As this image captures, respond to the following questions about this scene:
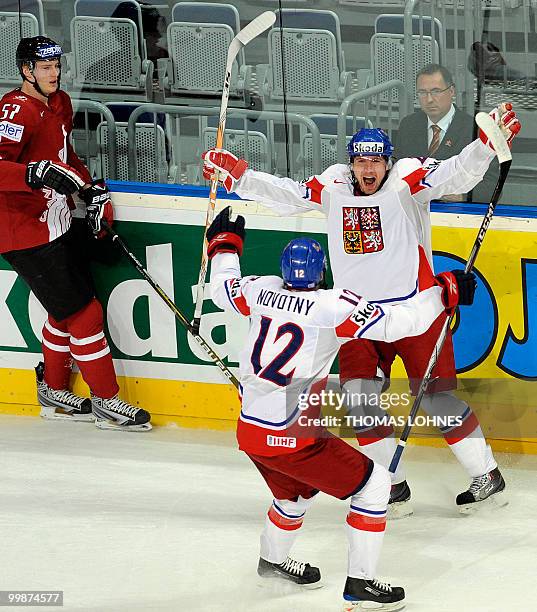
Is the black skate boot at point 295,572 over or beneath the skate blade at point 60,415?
over

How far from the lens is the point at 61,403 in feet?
17.7

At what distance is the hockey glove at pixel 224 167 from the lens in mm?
4480

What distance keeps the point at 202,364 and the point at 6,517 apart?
1.09m

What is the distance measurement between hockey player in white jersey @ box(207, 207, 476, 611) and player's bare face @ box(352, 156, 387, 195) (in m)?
0.61

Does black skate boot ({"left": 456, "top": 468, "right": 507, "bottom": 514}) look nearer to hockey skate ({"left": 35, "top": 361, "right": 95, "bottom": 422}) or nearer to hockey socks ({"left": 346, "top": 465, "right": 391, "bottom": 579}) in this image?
hockey socks ({"left": 346, "top": 465, "right": 391, "bottom": 579})

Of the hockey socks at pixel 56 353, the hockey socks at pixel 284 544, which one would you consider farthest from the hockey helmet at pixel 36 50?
the hockey socks at pixel 284 544

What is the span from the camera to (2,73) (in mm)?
5441

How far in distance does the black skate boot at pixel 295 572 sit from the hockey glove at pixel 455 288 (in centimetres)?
89

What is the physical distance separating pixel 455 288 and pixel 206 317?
1563 mm

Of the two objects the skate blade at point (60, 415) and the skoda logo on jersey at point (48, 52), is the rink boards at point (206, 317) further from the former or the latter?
the skoda logo on jersey at point (48, 52)

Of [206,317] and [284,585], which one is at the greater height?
[206,317]

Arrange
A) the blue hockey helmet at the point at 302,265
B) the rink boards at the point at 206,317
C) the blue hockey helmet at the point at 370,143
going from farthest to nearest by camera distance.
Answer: the rink boards at the point at 206,317 → the blue hockey helmet at the point at 370,143 → the blue hockey helmet at the point at 302,265

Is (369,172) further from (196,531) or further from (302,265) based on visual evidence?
(196,531)

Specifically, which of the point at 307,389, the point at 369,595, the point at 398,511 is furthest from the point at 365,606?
the point at 398,511
